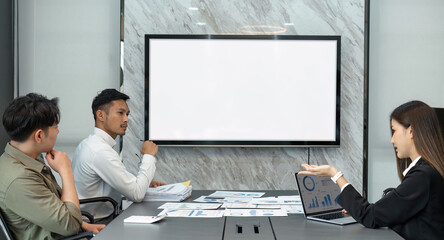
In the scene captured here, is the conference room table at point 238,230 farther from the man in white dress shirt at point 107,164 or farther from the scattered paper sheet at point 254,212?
the man in white dress shirt at point 107,164

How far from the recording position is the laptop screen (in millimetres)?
2350

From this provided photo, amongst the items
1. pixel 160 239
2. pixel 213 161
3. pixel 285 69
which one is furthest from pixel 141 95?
pixel 160 239

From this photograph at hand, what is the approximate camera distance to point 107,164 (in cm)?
282

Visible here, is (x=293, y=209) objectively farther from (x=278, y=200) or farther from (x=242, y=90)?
(x=242, y=90)

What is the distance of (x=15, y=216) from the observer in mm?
2002

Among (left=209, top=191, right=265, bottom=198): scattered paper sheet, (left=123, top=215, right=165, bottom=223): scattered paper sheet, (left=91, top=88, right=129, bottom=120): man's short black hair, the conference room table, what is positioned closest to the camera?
the conference room table

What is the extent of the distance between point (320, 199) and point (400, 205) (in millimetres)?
477

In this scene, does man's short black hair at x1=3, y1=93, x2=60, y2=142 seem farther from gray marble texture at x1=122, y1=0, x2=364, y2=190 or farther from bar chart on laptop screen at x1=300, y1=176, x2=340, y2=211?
gray marble texture at x1=122, y1=0, x2=364, y2=190

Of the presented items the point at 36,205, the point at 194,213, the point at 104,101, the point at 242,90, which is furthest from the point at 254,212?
the point at 242,90

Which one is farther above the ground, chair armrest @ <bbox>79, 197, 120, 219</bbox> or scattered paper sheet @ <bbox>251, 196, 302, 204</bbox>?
scattered paper sheet @ <bbox>251, 196, 302, 204</bbox>

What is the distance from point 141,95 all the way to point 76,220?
250 centimetres

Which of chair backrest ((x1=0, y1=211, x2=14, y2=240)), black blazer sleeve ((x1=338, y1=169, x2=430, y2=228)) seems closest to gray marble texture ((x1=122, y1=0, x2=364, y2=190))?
black blazer sleeve ((x1=338, y1=169, x2=430, y2=228))

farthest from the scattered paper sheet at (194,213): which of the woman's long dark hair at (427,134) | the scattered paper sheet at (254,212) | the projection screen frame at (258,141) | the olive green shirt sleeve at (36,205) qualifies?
the projection screen frame at (258,141)

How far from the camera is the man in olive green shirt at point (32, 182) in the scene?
6.40 ft
